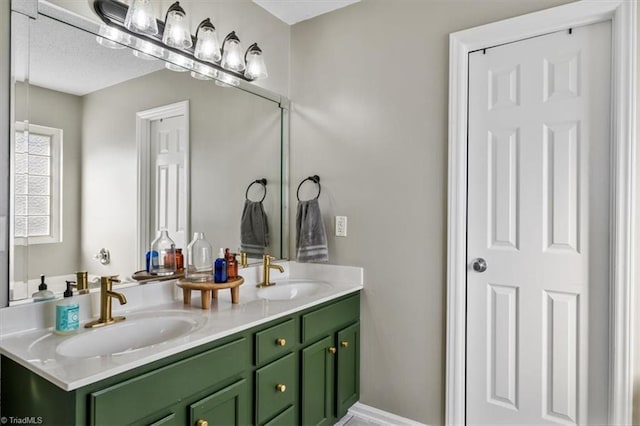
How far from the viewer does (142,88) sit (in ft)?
5.72

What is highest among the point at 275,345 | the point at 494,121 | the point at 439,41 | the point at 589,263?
the point at 439,41

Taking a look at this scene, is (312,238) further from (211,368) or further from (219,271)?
(211,368)

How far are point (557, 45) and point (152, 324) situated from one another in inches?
84.1

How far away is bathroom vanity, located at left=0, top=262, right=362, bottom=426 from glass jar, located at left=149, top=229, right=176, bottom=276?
80mm

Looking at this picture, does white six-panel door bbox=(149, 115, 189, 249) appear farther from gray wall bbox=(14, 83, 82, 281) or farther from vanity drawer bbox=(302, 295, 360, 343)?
vanity drawer bbox=(302, 295, 360, 343)

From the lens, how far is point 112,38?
5.33 ft

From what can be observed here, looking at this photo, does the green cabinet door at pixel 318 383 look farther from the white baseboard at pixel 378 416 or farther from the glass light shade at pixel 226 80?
the glass light shade at pixel 226 80

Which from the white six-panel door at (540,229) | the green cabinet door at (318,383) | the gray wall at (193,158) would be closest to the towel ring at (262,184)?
the gray wall at (193,158)

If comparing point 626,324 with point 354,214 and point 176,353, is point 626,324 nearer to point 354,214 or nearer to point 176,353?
point 354,214

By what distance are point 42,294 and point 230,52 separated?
1.44m

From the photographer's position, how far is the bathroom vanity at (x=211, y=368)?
3.51 feet

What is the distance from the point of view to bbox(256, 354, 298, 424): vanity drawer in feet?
5.13

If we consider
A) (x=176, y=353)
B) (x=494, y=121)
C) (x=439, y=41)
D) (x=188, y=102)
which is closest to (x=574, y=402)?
(x=494, y=121)

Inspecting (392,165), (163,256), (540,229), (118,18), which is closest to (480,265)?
(540,229)
